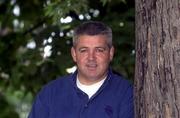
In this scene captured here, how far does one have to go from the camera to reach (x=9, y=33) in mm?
6723

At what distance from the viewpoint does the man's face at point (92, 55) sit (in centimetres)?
366

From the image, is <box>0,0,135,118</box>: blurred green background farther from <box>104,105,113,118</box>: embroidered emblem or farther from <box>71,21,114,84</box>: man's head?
<box>104,105,113,118</box>: embroidered emblem

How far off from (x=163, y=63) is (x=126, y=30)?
1.88 m

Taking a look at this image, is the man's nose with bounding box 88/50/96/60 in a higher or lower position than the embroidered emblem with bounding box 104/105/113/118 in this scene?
higher

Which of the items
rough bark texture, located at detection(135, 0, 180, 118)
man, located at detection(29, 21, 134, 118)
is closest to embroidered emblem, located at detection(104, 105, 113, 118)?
man, located at detection(29, 21, 134, 118)

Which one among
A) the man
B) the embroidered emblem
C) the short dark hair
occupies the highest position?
the short dark hair

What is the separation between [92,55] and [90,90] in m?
0.26

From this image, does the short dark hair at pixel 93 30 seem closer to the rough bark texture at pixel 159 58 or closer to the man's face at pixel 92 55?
the man's face at pixel 92 55

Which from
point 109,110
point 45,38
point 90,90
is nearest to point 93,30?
point 90,90

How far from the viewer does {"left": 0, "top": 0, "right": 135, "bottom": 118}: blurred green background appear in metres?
5.01

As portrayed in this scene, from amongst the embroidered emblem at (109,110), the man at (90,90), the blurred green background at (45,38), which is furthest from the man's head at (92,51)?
the blurred green background at (45,38)

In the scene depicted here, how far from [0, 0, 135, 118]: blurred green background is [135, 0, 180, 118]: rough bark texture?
807 mm

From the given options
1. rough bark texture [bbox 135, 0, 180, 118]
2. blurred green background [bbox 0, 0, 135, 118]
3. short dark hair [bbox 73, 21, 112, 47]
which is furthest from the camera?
blurred green background [bbox 0, 0, 135, 118]

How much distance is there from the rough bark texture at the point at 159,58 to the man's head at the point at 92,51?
0.39 meters
